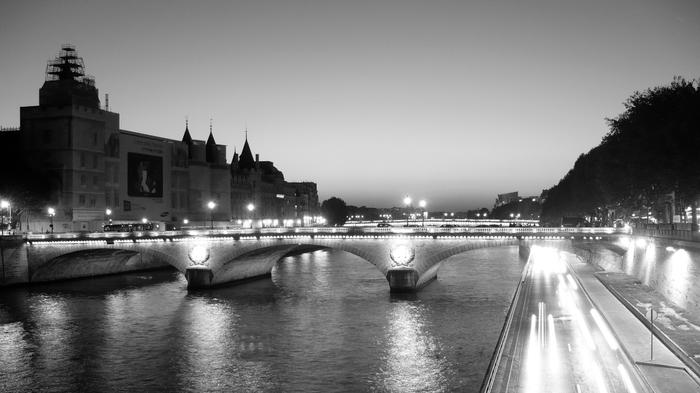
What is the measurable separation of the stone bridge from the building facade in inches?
584

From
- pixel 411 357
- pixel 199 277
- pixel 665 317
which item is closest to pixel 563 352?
pixel 665 317

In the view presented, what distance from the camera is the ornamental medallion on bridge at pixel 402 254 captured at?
204 ft

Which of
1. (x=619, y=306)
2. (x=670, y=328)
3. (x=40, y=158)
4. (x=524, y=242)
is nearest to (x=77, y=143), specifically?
(x=40, y=158)

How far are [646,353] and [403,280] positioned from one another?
1302 inches

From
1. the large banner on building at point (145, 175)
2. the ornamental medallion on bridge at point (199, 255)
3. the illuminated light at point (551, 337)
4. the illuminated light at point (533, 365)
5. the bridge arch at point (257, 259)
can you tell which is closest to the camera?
the illuminated light at point (533, 365)

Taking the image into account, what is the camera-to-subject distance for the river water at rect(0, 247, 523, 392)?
1328 inches

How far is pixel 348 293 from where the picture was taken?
62844mm

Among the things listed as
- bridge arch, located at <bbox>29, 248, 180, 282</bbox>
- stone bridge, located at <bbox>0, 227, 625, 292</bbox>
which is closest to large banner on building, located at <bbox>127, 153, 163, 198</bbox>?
bridge arch, located at <bbox>29, 248, 180, 282</bbox>

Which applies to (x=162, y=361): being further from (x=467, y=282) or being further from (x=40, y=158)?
(x=40, y=158)

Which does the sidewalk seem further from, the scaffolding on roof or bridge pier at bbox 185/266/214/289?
the scaffolding on roof

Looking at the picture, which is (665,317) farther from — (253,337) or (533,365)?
(253,337)

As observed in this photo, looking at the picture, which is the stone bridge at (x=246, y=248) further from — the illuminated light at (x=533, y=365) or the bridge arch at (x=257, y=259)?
the illuminated light at (x=533, y=365)

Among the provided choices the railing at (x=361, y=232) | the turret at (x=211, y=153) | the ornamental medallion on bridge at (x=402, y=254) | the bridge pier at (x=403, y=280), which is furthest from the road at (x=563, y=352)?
the turret at (x=211, y=153)

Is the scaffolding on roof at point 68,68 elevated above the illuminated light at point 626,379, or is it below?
above
